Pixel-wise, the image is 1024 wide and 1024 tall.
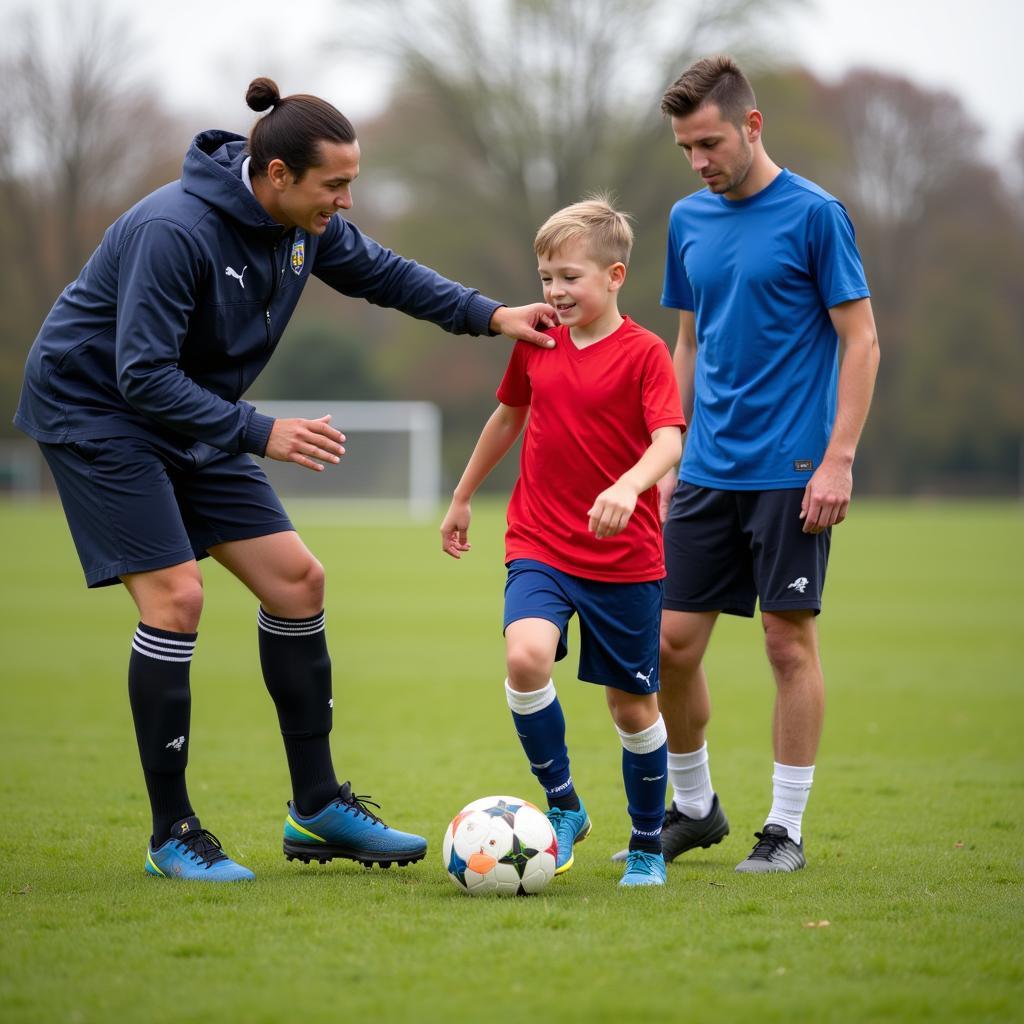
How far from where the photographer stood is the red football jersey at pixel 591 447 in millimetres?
4590

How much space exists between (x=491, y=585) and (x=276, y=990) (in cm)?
1619

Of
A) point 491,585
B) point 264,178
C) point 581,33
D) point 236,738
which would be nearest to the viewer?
point 264,178

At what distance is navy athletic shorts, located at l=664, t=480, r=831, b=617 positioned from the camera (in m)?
4.95

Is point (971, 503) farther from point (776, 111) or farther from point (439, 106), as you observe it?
point (439, 106)

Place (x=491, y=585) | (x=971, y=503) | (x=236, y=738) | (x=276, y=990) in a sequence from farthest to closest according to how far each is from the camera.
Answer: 1. (x=971, y=503)
2. (x=491, y=585)
3. (x=236, y=738)
4. (x=276, y=990)

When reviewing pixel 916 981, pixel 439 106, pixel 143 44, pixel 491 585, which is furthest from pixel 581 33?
pixel 916 981

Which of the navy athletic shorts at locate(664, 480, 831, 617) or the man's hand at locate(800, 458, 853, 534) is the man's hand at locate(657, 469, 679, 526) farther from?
the man's hand at locate(800, 458, 853, 534)

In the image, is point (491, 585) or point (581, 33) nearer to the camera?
point (491, 585)

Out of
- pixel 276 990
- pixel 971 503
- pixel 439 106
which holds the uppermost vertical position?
pixel 439 106

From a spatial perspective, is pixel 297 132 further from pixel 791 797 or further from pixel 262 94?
pixel 791 797

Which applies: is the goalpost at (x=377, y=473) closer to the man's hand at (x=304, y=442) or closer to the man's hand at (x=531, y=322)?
the man's hand at (x=531, y=322)

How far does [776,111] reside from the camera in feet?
142

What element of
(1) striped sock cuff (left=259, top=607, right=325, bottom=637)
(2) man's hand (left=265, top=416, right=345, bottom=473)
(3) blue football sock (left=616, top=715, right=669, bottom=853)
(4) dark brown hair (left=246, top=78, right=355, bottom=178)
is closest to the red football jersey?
(3) blue football sock (left=616, top=715, right=669, bottom=853)

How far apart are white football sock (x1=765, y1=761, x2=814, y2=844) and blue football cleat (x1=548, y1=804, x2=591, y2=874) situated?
685 mm
